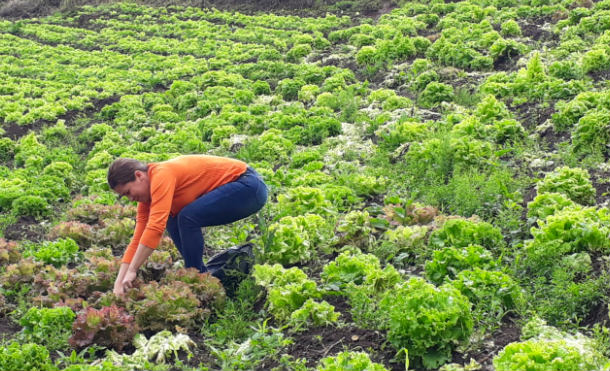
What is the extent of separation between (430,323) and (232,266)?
104 inches

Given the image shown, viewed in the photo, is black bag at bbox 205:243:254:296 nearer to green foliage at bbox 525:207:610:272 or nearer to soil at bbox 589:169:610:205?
green foliage at bbox 525:207:610:272

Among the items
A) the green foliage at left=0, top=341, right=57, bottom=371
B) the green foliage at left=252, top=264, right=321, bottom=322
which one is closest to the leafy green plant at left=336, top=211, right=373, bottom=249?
the green foliage at left=252, top=264, right=321, bottom=322

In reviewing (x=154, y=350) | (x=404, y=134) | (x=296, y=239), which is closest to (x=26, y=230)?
(x=296, y=239)

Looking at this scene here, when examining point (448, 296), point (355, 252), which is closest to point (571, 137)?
point (355, 252)

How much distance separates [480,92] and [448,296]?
7.73m

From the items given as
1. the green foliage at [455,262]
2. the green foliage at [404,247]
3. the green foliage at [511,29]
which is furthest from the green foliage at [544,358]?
the green foliage at [511,29]

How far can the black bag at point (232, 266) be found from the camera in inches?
261

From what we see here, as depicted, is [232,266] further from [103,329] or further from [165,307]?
[103,329]

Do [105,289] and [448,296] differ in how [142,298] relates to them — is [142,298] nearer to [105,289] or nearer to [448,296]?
[105,289]

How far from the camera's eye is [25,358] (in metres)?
5.14

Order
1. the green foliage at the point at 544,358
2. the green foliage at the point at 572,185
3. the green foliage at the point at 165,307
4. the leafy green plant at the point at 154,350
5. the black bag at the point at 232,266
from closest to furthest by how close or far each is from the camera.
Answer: the green foliage at the point at 544,358
the leafy green plant at the point at 154,350
the green foliage at the point at 165,307
the black bag at the point at 232,266
the green foliage at the point at 572,185

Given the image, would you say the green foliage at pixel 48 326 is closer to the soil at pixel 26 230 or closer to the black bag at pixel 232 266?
the black bag at pixel 232 266

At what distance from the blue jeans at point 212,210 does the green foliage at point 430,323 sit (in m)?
2.11

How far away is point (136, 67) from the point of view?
795 inches
